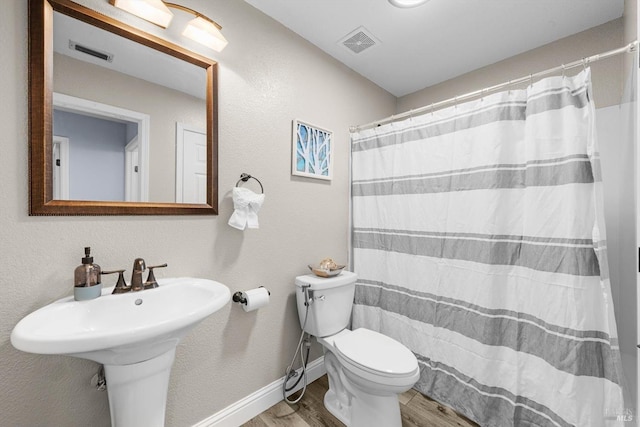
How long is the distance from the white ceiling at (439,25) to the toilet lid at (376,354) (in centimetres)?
196

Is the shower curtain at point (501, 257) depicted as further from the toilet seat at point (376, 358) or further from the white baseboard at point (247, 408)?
the white baseboard at point (247, 408)

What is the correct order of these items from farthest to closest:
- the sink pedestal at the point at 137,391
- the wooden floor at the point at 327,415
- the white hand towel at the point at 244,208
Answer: the wooden floor at the point at 327,415
the white hand towel at the point at 244,208
the sink pedestal at the point at 137,391

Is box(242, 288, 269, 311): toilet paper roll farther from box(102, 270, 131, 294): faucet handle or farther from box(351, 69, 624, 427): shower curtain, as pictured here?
box(351, 69, 624, 427): shower curtain

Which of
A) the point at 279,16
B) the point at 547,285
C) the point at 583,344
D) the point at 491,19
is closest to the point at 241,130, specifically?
the point at 279,16

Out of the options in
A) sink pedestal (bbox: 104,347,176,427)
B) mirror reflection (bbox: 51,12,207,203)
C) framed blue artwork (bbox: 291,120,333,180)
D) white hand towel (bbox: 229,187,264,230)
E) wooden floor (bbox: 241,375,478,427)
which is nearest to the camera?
sink pedestal (bbox: 104,347,176,427)

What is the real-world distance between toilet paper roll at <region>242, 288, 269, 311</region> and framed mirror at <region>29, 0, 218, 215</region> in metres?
0.49

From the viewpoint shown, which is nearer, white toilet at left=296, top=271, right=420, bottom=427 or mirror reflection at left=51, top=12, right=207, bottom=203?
mirror reflection at left=51, top=12, right=207, bottom=203

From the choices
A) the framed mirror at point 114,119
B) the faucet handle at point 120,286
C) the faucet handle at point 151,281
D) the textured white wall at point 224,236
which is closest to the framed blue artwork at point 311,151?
the textured white wall at point 224,236

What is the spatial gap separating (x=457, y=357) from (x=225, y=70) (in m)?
2.17

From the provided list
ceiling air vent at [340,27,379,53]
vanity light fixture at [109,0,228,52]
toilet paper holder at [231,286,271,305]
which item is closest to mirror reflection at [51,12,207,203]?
vanity light fixture at [109,0,228,52]

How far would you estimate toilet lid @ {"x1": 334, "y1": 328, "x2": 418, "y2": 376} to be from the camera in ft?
4.28

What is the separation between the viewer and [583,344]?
125 cm

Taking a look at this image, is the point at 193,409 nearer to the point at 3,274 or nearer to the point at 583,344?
the point at 3,274

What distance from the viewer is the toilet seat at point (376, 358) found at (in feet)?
4.20
